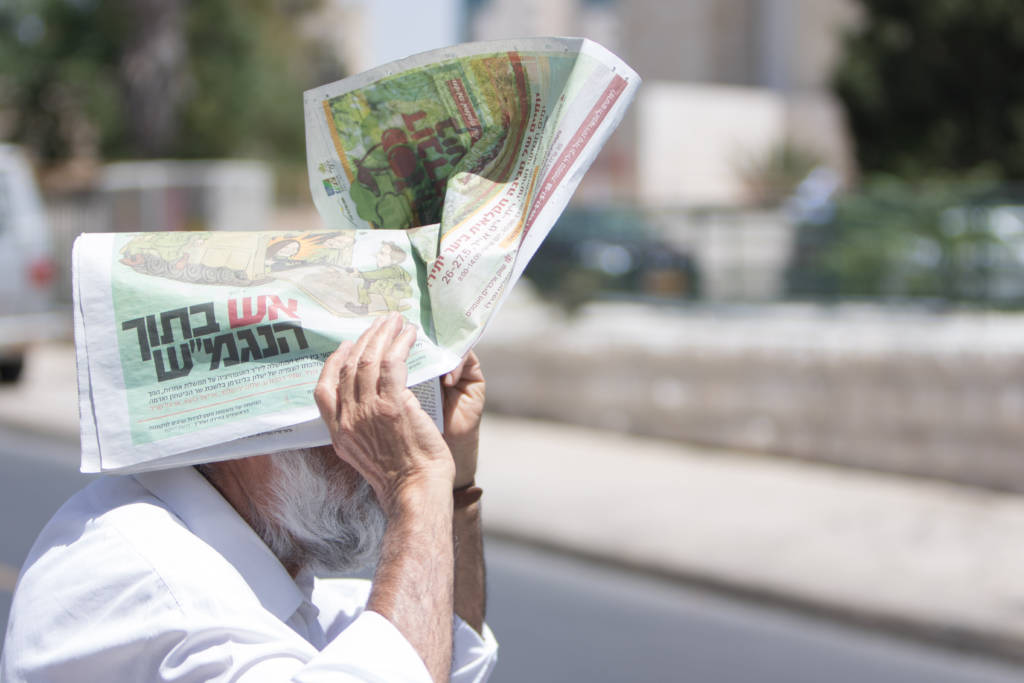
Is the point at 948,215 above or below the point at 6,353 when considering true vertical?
above

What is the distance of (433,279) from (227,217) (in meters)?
11.9

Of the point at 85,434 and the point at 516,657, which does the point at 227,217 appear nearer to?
the point at 516,657

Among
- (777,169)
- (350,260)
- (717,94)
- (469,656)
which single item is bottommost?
(777,169)

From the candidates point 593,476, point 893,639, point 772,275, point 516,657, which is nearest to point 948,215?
point 772,275

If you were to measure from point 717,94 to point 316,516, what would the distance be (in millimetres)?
27271

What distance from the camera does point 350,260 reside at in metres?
1.40

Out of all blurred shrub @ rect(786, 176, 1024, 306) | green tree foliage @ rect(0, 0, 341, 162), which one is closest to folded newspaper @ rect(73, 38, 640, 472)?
blurred shrub @ rect(786, 176, 1024, 306)

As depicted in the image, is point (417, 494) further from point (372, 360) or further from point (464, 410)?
point (464, 410)

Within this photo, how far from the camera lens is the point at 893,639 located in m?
4.78

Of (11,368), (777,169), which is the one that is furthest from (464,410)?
(777,169)

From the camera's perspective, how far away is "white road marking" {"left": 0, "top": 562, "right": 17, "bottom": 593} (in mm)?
4961

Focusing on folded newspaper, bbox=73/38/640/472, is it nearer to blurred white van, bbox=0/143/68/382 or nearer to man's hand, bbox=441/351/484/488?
man's hand, bbox=441/351/484/488

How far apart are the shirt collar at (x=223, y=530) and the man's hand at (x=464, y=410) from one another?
0.35m

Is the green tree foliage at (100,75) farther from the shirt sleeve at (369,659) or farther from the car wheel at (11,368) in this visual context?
the shirt sleeve at (369,659)
